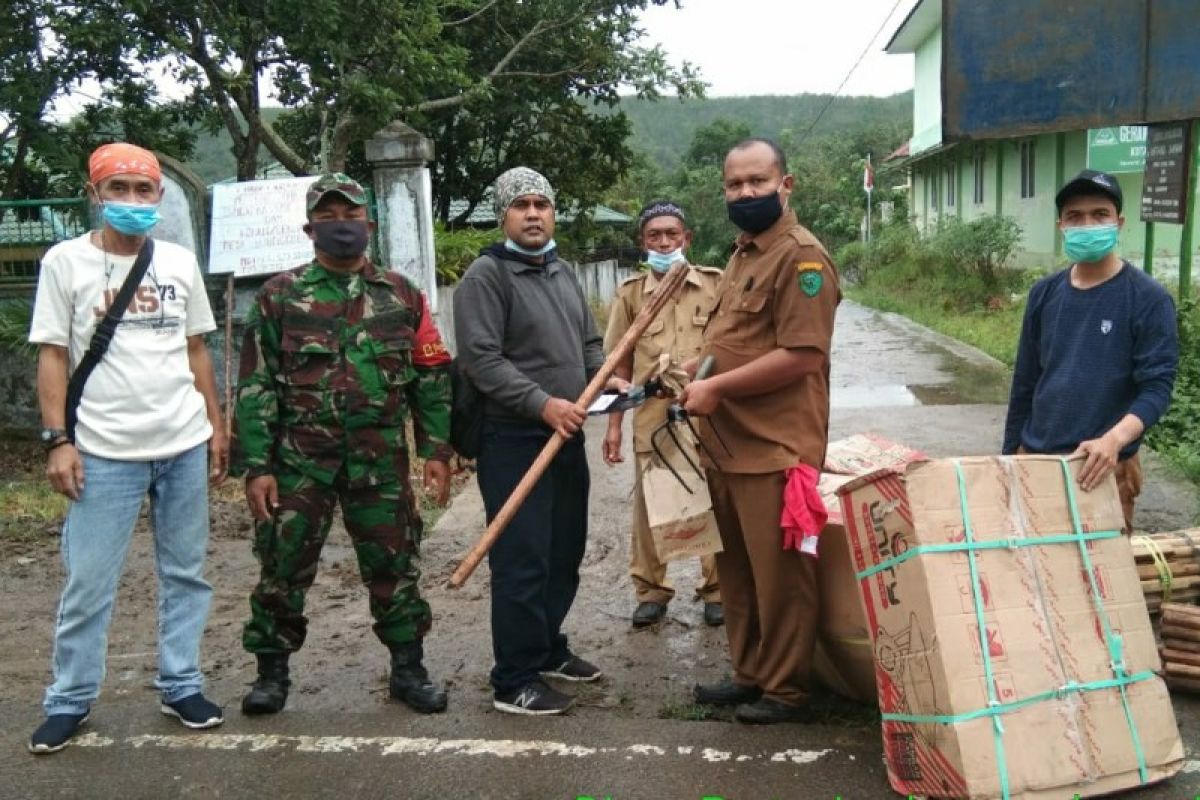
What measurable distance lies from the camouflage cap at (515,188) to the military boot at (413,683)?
1.59m

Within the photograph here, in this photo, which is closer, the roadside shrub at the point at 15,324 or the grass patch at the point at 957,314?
the roadside shrub at the point at 15,324

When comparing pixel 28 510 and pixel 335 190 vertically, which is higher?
pixel 335 190

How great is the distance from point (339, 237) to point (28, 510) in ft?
15.0

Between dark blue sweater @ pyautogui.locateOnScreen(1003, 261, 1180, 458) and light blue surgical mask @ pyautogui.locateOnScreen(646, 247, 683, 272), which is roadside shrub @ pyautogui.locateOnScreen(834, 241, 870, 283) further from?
dark blue sweater @ pyautogui.locateOnScreen(1003, 261, 1180, 458)

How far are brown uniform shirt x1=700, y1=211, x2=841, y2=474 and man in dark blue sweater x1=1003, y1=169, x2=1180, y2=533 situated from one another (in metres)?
0.81

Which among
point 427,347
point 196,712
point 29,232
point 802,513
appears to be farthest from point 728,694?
point 29,232

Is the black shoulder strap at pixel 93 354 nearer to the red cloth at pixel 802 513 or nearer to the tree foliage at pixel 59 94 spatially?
the red cloth at pixel 802 513

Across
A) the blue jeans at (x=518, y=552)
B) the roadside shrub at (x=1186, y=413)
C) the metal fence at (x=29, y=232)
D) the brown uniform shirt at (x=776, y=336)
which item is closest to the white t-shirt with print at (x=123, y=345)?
the blue jeans at (x=518, y=552)

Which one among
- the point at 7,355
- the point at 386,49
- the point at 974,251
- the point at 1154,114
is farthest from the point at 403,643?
the point at 974,251

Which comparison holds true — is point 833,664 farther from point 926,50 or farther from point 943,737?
point 926,50

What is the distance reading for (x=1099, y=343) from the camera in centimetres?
356

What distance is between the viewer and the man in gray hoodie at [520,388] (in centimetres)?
368

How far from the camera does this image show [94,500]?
3451 mm

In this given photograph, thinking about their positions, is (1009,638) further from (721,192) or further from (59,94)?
(721,192)
